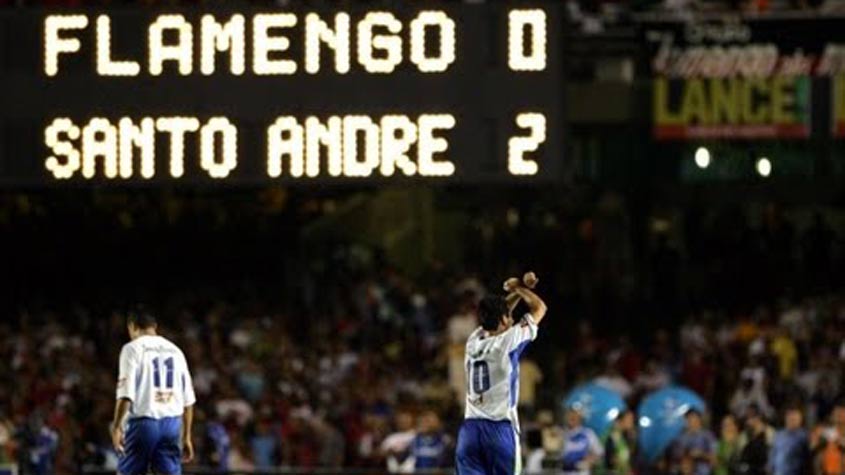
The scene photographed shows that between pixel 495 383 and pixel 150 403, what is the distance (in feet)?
8.26

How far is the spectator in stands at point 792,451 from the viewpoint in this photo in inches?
858

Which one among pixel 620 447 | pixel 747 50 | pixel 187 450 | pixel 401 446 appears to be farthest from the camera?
pixel 747 50

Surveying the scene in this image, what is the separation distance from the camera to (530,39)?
66.6ft

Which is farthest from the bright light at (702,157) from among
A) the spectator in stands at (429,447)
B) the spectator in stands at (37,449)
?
the spectator in stands at (37,449)

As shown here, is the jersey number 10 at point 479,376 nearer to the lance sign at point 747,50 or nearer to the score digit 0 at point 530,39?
the score digit 0 at point 530,39

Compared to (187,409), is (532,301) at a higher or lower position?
higher

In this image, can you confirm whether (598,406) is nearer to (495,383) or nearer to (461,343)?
(461,343)

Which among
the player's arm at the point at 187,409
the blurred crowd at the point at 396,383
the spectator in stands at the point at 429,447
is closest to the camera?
the player's arm at the point at 187,409

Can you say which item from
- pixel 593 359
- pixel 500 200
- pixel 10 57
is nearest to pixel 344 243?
pixel 500 200

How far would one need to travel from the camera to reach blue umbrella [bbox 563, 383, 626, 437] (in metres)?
24.3

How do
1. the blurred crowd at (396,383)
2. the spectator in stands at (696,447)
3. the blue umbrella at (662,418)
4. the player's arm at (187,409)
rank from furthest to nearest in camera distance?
the blue umbrella at (662,418), the blurred crowd at (396,383), the spectator in stands at (696,447), the player's arm at (187,409)

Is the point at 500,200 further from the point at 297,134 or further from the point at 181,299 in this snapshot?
the point at 297,134

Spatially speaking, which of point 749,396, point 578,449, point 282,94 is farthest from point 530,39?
point 749,396

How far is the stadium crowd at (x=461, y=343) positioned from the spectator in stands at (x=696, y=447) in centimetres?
2
